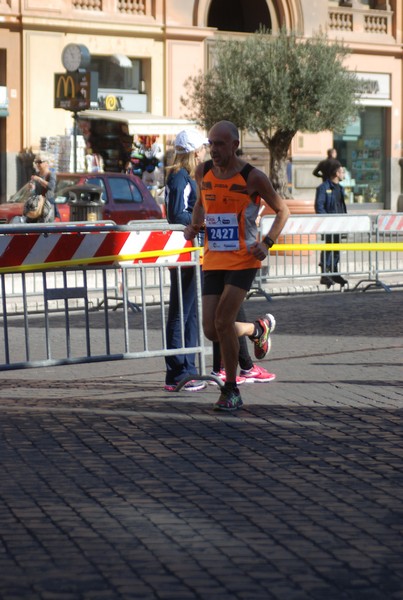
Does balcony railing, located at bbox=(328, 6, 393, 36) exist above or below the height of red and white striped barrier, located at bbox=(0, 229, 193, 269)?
above

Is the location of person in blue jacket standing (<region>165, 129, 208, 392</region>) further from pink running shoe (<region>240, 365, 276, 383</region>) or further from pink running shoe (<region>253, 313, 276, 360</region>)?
pink running shoe (<region>253, 313, 276, 360</region>)

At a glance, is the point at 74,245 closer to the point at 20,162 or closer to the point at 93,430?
the point at 93,430

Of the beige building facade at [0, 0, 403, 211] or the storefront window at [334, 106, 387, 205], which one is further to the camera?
the storefront window at [334, 106, 387, 205]

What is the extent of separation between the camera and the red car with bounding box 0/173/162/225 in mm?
24906

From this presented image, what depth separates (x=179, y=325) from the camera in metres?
10.4

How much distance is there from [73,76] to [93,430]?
979 inches

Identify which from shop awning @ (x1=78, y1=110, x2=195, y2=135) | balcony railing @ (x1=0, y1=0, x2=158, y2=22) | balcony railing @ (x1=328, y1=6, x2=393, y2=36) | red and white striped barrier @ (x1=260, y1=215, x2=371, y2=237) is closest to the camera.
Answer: red and white striped barrier @ (x1=260, y1=215, x2=371, y2=237)

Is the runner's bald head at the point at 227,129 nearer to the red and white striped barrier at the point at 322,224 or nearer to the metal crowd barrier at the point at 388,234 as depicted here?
the red and white striped barrier at the point at 322,224

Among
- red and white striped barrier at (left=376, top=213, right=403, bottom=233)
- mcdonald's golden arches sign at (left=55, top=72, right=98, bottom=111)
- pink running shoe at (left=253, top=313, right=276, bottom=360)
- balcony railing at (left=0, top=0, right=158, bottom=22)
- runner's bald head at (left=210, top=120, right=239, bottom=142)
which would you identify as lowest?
pink running shoe at (left=253, top=313, right=276, bottom=360)

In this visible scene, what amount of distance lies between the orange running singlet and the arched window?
107 feet

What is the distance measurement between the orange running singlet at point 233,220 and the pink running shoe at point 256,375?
158 cm

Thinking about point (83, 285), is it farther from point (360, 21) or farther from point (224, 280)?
point (360, 21)

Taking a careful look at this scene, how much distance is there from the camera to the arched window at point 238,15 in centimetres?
4084

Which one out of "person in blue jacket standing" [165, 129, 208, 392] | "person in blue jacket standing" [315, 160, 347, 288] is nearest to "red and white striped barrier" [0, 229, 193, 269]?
"person in blue jacket standing" [165, 129, 208, 392]
